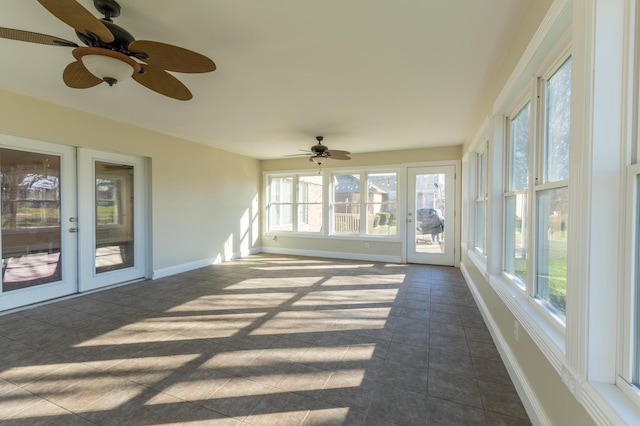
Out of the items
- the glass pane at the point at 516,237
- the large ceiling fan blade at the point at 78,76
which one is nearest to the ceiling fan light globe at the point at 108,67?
the large ceiling fan blade at the point at 78,76

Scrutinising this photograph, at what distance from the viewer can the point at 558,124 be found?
1.72 meters

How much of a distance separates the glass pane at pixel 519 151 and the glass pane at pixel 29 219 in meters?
5.25

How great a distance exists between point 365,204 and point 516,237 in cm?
Answer: 418

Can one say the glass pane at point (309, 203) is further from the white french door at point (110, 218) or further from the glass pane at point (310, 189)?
the white french door at point (110, 218)

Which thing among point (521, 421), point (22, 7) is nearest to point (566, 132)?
point (521, 421)

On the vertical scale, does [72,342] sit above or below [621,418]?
below

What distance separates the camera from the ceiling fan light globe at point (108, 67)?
1.72 meters

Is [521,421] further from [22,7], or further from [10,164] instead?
[10,164]

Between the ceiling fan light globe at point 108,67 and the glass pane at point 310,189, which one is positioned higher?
the ceiling fan light globe at point 108,67

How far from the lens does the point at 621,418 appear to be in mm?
930

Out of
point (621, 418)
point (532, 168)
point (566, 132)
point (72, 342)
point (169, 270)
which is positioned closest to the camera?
point (621, 418)

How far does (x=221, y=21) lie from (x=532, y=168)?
234 centimetres

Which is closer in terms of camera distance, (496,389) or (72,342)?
(496,389)

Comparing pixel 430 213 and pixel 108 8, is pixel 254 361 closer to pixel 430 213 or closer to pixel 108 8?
pixel 108 8
